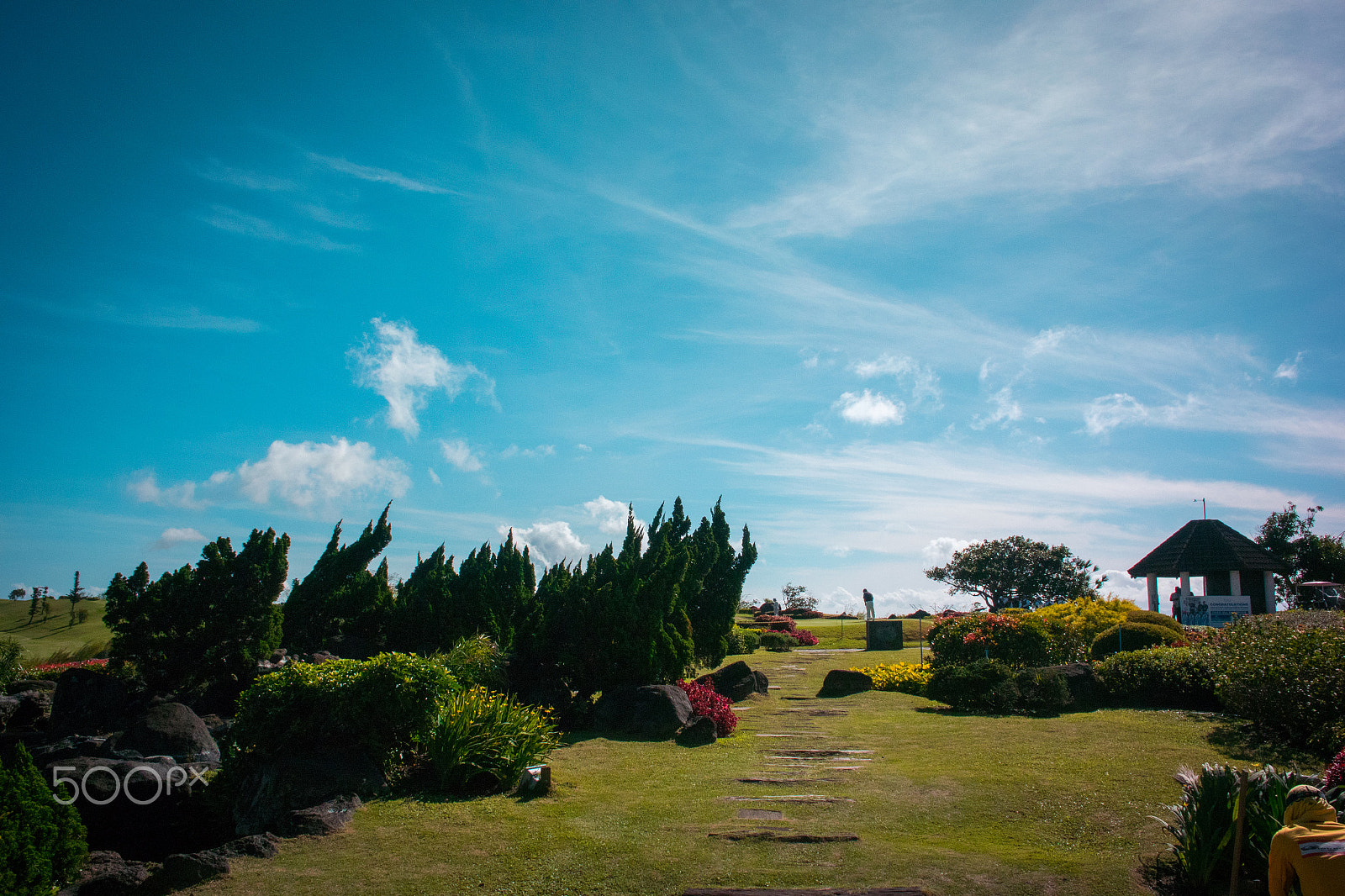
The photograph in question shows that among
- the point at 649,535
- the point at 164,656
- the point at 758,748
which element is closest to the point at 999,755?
the point at 758,748

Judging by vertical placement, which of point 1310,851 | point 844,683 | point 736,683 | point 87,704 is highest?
point 1310,851

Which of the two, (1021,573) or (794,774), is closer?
(794,774)

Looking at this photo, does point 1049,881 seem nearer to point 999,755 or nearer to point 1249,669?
point 999,755

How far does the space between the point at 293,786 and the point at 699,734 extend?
6139 mm

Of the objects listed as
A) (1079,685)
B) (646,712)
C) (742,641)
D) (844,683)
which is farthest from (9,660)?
(1079,685)

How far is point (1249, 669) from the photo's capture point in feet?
35.2

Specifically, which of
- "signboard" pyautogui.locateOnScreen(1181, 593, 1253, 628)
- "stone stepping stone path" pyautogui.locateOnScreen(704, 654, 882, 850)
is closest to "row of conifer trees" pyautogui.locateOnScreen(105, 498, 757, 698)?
"stone stepping stone path" pyautogui.locateOnScreen(704, 654, 882, 850)

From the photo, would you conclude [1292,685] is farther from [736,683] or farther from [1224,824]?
[736,683]

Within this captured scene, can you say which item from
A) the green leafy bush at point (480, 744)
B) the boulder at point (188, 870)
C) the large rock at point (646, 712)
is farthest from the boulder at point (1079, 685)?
the boulder at point (188, 870)

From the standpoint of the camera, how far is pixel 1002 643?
18266 mm

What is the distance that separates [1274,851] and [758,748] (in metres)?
7.87

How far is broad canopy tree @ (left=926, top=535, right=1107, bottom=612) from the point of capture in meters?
52.7

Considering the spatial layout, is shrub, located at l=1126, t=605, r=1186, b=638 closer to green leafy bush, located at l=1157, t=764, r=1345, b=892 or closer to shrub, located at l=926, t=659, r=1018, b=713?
shrub, located at l=926, t=659, r=1018, b=713

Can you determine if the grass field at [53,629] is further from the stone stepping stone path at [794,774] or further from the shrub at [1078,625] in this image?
the shrub at [1078,625]
